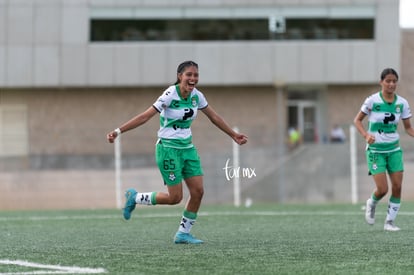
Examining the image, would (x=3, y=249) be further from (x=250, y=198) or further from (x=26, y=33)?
(x=26, y=33)

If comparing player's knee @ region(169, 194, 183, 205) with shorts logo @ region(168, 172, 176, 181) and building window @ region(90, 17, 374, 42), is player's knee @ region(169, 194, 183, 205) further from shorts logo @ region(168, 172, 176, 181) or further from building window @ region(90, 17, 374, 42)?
building window @ region(90, 17, 374, 42)

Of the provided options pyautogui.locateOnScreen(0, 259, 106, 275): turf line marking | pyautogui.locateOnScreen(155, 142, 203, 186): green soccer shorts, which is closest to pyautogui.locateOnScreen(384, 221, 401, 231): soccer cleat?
pyautogui.locateOnScreen(155, 142, 203, 186): green soccer shorts

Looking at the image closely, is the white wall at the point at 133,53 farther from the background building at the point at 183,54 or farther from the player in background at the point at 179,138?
the player in background at the point at 179,138

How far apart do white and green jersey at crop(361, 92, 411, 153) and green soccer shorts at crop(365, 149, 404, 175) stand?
7cm

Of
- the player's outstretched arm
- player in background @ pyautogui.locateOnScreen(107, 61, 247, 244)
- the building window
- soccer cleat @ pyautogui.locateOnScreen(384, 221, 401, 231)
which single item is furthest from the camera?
the building window

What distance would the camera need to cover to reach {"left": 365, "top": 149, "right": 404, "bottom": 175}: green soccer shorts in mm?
11617

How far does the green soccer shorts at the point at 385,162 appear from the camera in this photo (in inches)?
457

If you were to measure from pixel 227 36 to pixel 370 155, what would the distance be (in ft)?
98.5

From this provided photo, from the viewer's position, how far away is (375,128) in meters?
11.6

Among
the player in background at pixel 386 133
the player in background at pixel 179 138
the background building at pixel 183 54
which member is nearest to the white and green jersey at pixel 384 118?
the player in background at pixel 386 133

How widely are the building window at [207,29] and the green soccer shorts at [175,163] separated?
31671 millimetres

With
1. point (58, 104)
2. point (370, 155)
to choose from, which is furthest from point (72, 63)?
point (370, 155)

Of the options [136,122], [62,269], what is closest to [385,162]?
[136,122]

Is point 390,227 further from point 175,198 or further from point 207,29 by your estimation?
point 207,29
